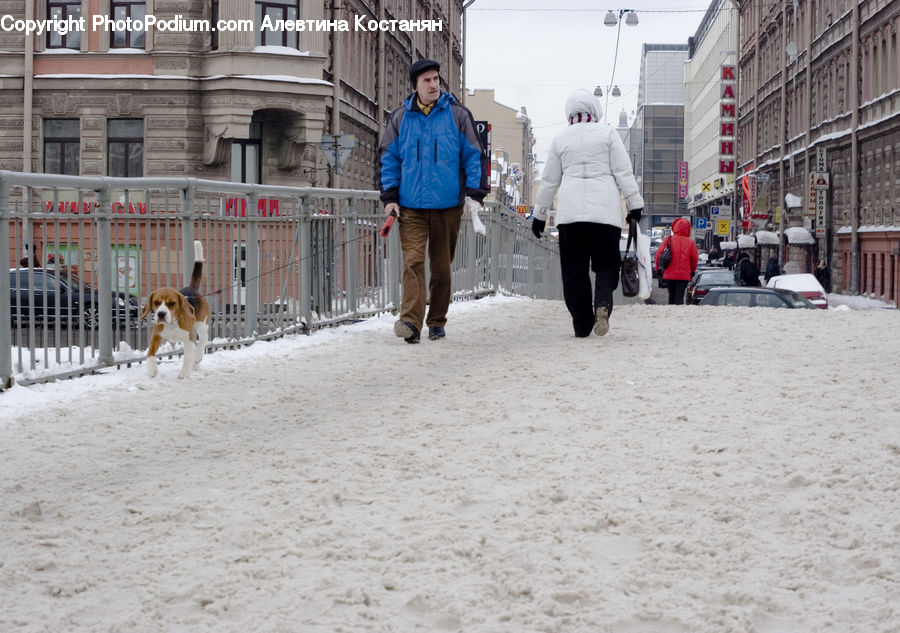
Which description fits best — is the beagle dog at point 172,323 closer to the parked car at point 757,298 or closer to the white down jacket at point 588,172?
the white down jacket at point 588,172

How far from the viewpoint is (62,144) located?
3188 cm

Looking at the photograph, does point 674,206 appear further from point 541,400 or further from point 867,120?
point 541,400

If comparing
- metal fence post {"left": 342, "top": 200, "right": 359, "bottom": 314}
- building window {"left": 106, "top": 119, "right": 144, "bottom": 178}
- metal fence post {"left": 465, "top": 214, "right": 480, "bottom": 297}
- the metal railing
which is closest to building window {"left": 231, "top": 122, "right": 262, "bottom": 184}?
building window {"left": 106, "top": 119, "right": 144, "bottom": 178}

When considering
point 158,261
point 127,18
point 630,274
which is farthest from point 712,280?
point 158,261

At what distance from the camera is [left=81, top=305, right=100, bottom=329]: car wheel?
28.2ft

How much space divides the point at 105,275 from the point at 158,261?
0.49 meters

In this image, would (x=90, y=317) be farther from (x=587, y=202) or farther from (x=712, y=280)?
(x=712, y=280)

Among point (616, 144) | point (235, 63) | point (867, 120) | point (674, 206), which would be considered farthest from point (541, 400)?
point (674, 206)

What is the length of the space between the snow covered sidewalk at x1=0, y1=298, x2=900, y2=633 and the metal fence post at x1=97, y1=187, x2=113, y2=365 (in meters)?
0.23

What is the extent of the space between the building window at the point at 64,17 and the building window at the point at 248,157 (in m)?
4.25

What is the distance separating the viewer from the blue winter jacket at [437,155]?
33.4 feet

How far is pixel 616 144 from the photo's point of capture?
10.3 m

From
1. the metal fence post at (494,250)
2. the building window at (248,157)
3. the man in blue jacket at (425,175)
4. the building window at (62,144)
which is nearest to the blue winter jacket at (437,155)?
the man in blue jacket at (425,175)

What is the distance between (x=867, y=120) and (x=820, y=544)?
43.2m
